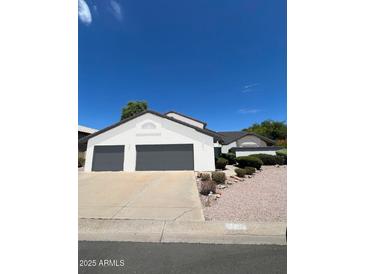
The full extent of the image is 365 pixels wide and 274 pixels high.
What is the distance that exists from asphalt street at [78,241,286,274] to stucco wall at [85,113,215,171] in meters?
10.9

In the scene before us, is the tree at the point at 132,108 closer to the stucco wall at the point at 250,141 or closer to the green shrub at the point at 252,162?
the stucco wall at the point at 250,141

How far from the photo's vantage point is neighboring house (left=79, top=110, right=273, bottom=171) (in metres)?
14.5

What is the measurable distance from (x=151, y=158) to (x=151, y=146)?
3.01 feet

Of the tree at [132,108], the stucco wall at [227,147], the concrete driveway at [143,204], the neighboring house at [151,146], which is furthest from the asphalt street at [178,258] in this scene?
the tree at [132,108]

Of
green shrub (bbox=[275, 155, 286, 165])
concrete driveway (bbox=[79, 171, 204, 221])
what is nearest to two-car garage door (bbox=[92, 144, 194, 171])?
concrete driveway (bbox=[79, 171, 204, 221])

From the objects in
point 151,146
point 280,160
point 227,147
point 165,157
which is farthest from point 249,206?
point 227,147

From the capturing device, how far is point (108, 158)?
1502cm

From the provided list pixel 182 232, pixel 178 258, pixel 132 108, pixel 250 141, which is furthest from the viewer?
pixel 132 108

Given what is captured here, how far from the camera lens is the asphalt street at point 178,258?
110 inches

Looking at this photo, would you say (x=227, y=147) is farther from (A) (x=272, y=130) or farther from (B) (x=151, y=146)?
(A) (x=272, y=130)

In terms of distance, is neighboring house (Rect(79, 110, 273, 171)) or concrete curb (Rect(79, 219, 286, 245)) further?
neighboring house (Rect(79, 110, 273, 171))

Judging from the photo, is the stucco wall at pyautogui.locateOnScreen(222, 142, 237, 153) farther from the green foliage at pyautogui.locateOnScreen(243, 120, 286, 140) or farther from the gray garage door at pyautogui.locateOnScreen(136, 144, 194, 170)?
the green foliage at pyautogui.locateOnScreen(243, 120, 286, 140)
